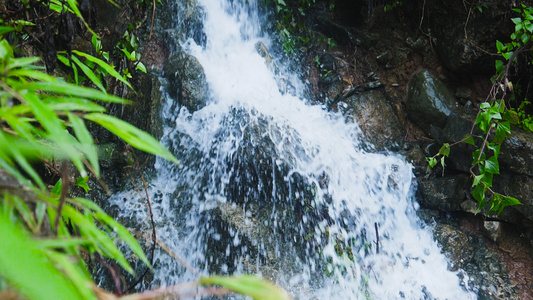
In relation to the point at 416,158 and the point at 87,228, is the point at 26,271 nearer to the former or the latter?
the point at 87,228

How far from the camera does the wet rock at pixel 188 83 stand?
13.7ft

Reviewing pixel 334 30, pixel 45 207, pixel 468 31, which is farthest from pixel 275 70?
pixel 45 207

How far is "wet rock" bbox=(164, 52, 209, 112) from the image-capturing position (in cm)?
416

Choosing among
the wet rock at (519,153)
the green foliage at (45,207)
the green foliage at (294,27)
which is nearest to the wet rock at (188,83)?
the green foliage at (294,27)

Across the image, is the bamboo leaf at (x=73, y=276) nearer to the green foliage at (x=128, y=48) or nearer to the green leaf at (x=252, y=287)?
the green leaf at (x=252, y=287)

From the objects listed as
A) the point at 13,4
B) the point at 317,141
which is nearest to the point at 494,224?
the point at 317,141

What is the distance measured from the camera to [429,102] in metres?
4.27

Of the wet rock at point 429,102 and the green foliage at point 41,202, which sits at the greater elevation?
the wet rock at point 429,102

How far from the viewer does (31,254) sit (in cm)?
48

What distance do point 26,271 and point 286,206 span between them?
3.13 m

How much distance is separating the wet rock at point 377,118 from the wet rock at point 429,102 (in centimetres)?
26

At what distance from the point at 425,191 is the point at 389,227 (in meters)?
0.63

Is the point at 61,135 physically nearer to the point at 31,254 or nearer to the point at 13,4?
the point at 31,254

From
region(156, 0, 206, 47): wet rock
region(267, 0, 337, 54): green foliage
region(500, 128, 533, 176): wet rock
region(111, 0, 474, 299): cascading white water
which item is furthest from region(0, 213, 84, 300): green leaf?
region(267, 0, 337, 54): green foliage
